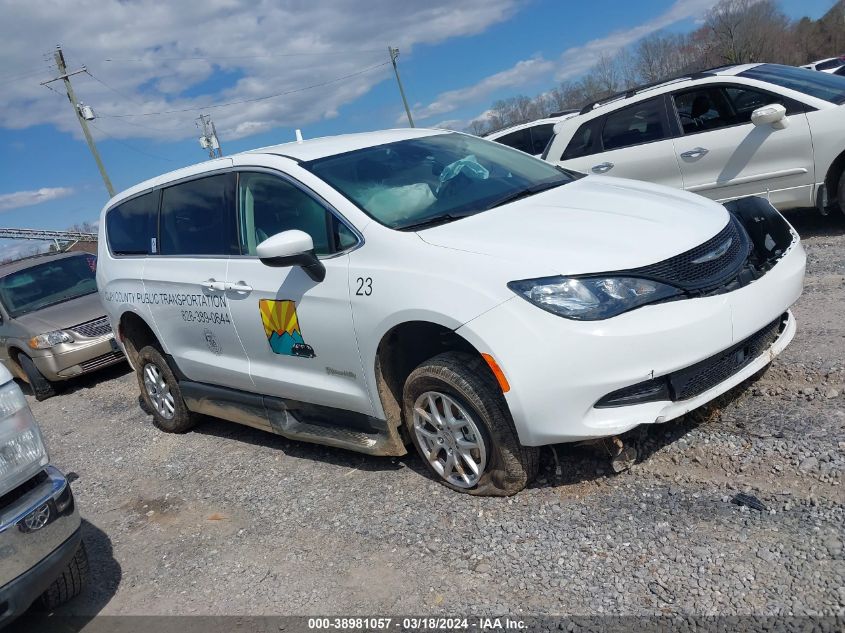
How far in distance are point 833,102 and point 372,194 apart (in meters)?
5.04

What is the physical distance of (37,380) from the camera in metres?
8.77

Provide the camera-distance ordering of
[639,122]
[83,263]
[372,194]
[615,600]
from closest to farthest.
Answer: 1. [615,600]
2. [372,194]
3. [639,122]
4. [83,263]

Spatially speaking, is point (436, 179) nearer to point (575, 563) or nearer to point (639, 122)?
point (575, 563)

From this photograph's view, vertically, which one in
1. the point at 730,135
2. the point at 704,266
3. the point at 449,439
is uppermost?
the point at 730,135

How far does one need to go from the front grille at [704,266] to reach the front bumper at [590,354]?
95mm

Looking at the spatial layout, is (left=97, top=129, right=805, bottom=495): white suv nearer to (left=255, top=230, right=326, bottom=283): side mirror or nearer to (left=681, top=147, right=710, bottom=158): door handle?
(left=255, top=230, right=326, bottom=283): side mirror

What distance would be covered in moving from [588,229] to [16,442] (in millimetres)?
2716

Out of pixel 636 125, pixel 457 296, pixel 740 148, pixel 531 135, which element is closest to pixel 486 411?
pixel 457 296

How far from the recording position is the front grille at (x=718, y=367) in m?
3.20

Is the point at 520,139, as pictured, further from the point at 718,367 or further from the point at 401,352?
the point at 718,367

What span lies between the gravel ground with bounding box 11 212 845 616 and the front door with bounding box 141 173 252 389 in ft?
2.57

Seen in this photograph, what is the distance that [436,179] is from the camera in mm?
4191

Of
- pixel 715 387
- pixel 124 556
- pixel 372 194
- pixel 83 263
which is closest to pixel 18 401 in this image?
pixel 124 556

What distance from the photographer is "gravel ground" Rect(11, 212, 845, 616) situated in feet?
9.03
